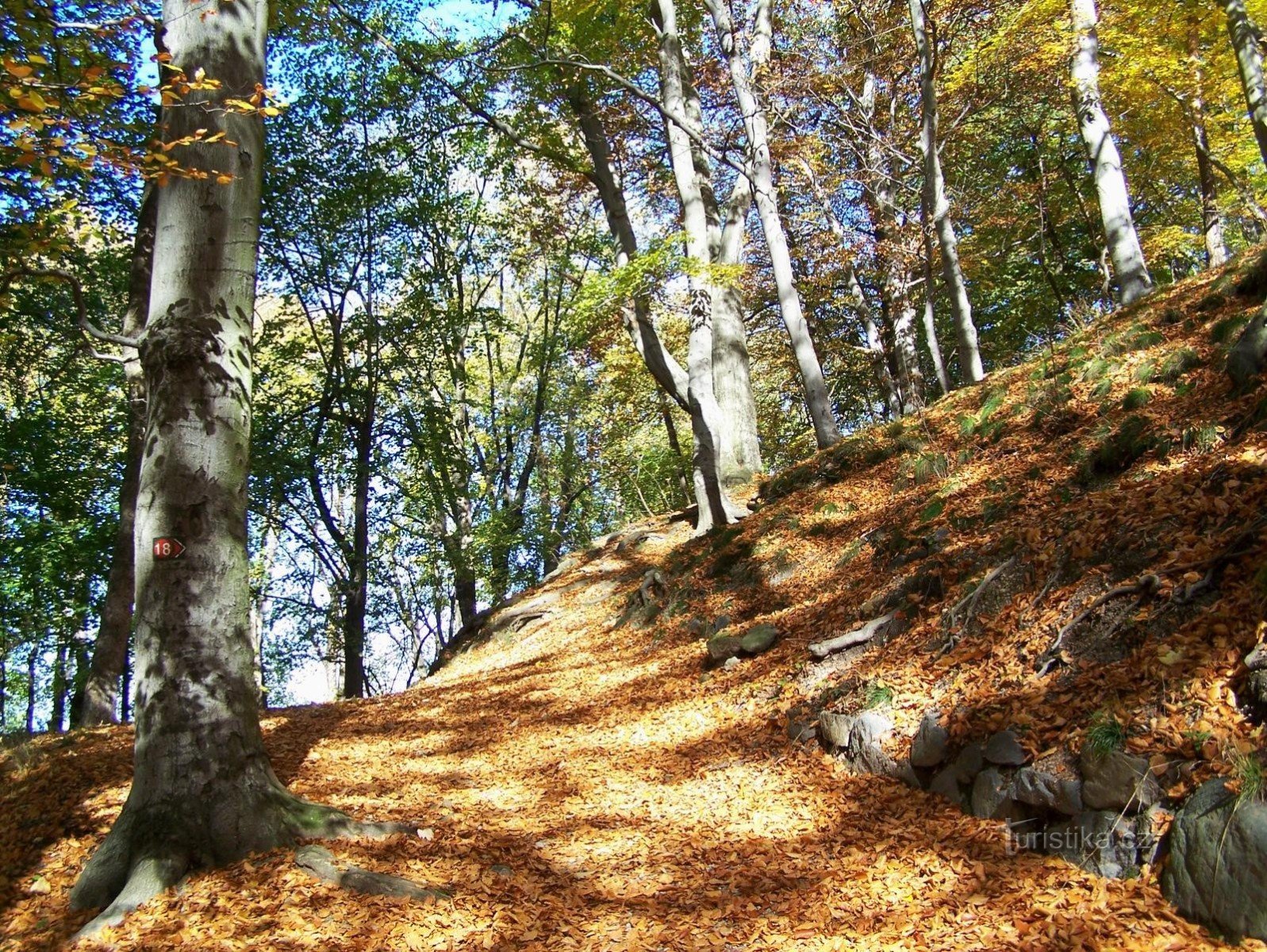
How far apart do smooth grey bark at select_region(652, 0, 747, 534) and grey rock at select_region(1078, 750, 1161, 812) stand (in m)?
7.52

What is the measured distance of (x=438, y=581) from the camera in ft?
83.0

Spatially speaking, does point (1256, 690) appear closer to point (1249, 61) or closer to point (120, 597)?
point (1249, 61)

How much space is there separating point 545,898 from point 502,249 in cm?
1971

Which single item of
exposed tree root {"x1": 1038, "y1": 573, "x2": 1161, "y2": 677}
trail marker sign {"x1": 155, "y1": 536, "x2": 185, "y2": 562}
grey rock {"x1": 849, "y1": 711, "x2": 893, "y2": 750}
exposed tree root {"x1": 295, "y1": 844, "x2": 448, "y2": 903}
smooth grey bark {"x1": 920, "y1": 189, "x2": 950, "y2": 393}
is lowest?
exposed tree root {"x1": 295, "y1": 844, "x2": 448, "y2": 903}

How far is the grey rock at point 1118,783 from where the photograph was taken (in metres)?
3.04

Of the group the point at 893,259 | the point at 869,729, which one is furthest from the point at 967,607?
the point at 893,259

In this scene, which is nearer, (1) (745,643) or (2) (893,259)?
(1) (745,643)

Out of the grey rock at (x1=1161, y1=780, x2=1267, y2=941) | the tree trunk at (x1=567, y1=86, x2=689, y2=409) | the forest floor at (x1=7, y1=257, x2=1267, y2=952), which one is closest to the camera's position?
the grey rock at (x1=1161, y1=780, x2=1267, y2=941)

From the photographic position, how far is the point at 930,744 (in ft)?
13.8

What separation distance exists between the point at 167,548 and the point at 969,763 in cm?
A: 438

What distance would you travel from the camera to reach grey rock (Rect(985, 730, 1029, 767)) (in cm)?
365

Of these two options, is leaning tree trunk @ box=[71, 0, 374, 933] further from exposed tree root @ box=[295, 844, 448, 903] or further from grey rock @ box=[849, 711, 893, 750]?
grey rock @ box=[849, 711, 893, 750]

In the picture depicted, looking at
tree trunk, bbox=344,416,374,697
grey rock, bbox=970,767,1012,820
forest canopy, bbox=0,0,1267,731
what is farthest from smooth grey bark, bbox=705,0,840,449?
tree trunk, bbox=344,416,374,697

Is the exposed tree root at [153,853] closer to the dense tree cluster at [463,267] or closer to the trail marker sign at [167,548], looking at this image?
the dense tree cluster at [463,267]
